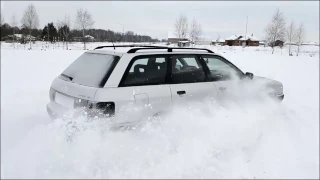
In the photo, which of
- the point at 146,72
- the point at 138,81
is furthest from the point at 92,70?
the point at 146,72

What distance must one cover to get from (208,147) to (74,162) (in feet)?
6.06

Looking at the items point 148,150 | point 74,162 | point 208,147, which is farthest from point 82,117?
point 208,147

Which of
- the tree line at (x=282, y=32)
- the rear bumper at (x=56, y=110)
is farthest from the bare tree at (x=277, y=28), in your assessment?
the rear bumper at (x=56, y=110)

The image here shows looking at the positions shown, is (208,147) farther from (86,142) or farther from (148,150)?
(86,142)

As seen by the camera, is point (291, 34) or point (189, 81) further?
point (291, 34)

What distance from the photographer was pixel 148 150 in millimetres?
3754

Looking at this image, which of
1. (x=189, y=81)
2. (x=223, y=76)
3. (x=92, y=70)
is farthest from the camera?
(x=223, y=76)

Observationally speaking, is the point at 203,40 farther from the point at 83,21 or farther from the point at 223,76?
the point at 223,76

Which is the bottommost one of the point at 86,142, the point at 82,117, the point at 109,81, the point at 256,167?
the point at 256,167

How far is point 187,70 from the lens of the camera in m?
4.60

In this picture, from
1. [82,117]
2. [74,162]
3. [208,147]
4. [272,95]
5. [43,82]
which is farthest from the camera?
[43,82]

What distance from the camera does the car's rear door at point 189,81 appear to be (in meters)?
4.22

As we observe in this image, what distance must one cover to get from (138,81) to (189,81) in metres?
0.92

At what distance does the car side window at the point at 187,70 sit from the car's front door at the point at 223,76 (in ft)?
0.58
